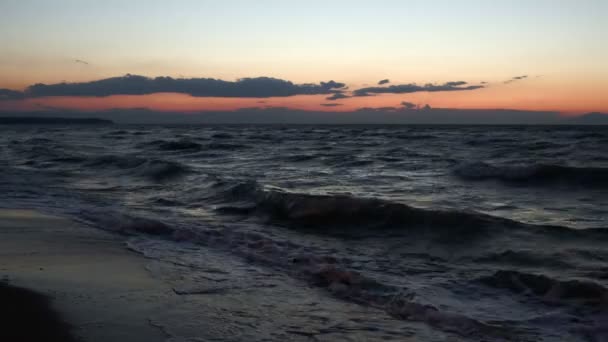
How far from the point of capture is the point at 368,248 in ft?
23.6

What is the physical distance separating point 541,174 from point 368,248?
9.24 meters

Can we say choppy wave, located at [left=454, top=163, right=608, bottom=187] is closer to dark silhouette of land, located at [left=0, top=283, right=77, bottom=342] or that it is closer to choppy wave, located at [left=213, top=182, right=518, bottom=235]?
choppy wave, located at [left=213, top=182, right=518, bottom=235]

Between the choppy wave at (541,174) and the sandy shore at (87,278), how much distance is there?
35.7 ft

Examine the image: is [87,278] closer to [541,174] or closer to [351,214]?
[351,214]

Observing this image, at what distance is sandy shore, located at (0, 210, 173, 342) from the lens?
12.5 feet

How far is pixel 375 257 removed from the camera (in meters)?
6.59

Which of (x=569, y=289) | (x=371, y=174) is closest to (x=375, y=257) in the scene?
(x=569, y=289)

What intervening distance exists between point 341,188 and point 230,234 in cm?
543

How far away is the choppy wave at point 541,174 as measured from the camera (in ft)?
44.6

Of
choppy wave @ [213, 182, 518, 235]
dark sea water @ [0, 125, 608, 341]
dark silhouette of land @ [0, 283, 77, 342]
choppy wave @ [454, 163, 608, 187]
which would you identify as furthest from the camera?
choppy wave @ [454, 163, 608, 187]

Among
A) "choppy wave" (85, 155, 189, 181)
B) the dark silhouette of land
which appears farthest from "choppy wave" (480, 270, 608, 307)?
"choppy wave" (85, 155, 189, 181)

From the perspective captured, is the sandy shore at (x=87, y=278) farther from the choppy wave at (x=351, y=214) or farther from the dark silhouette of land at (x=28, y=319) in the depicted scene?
the choppy wave at (x=351, y=214)

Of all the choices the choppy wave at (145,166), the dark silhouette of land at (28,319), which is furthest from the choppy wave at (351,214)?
the choppy wave at (145,166)

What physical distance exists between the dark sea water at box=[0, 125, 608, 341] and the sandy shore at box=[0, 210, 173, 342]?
0.75 feet
